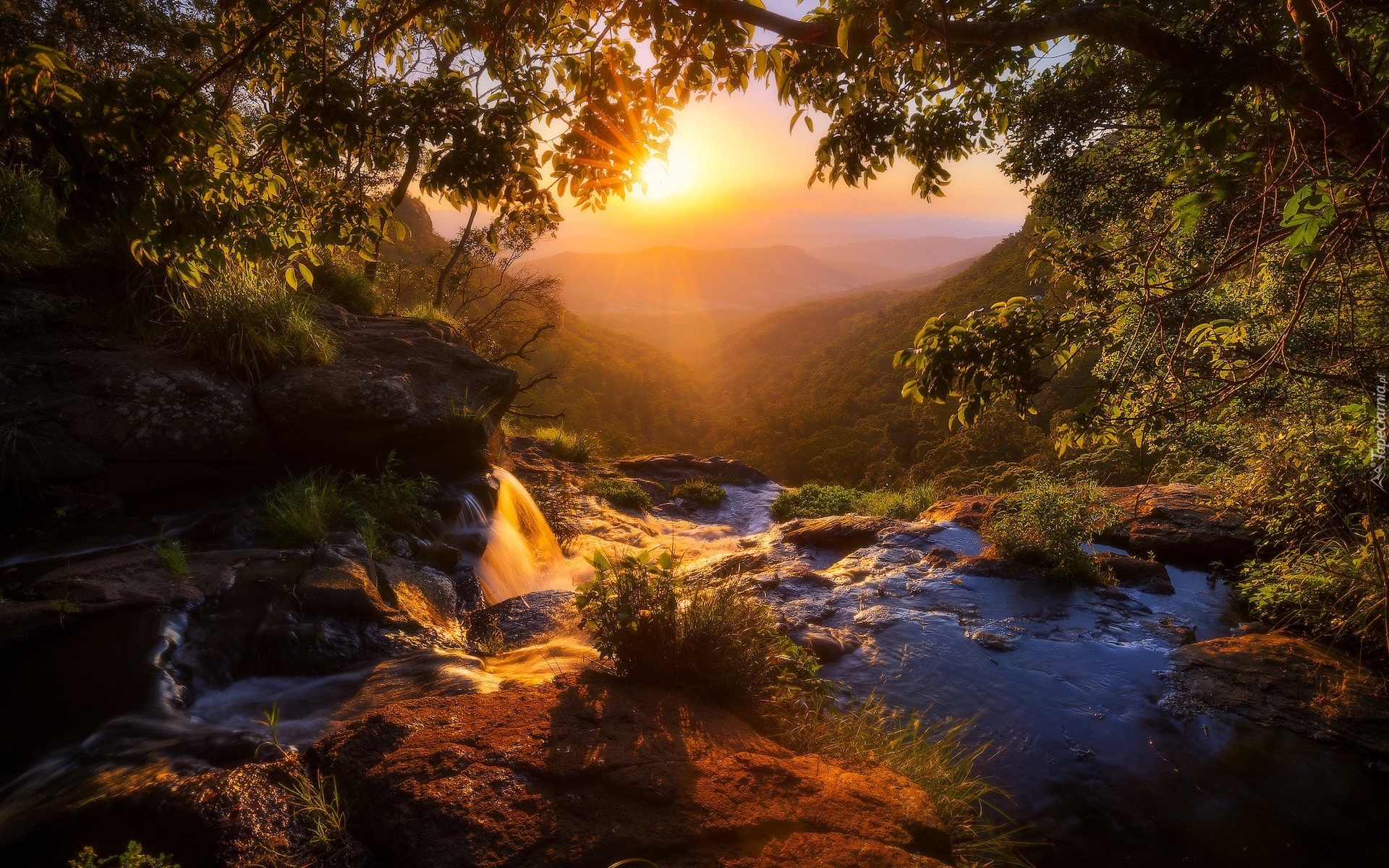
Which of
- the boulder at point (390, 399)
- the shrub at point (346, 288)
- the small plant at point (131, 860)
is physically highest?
the shrub at point (346, 288)

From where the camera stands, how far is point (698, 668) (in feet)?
11.6

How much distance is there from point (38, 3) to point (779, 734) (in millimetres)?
18325

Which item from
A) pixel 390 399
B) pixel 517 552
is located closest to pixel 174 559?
pixel 390 399

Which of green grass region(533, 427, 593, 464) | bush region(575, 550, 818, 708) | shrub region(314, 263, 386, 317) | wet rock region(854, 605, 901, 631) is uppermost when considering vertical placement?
shrub region(314, 263, 386, 317)

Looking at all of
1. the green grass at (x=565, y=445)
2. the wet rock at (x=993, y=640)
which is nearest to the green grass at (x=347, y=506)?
the wet rock at (x=993, y=640)

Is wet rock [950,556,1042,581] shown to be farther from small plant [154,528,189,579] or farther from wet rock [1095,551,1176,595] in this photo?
small plant [154,528,189,579]

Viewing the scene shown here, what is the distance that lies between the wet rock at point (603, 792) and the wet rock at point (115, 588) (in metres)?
2.46

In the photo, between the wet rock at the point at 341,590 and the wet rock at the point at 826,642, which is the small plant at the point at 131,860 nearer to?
the wet rock at the point at 341,590

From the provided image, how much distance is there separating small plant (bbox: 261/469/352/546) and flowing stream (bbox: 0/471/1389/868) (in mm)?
1130

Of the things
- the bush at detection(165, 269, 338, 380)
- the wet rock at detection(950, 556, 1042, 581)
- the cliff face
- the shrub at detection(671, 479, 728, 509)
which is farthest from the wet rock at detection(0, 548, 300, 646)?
the shrub at detection(671, 479, 728, 509)

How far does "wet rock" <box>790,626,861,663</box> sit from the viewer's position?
616 centimetres

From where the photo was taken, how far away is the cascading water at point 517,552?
7.15 meters

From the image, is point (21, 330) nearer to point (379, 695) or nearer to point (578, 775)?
point (379, 695)

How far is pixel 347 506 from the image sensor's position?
6.36 m
